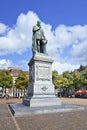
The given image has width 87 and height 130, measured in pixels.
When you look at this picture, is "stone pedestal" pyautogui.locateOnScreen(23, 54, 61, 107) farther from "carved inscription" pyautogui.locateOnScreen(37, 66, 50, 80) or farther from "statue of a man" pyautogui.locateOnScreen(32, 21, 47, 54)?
"statue of a man" pyautogui.locateOnScreen(32, 21, 47, 54)

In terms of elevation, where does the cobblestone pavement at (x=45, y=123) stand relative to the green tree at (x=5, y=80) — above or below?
below

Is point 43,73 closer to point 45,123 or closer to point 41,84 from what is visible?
point 41,84

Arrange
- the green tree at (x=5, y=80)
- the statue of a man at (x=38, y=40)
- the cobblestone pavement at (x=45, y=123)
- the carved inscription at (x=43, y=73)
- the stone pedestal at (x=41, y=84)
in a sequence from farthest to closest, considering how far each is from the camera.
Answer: the green tree at (x=5, y=80) < the statue of a man at (x=38, y=40) < the carved inscription at (x=43, y=73) < the stone pedestal at (x=41, y=84) < the cobblestone pavement at (x=45, y=123)

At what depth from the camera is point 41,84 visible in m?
17.7

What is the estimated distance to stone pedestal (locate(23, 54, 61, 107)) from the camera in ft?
55.8

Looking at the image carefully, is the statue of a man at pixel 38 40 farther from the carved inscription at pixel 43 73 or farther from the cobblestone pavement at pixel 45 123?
the cobblestone pavement at pixel 45 123

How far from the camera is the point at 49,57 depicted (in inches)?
742

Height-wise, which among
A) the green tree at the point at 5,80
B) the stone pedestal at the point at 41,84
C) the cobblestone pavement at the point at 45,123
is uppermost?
the green tree at the point at 5,80

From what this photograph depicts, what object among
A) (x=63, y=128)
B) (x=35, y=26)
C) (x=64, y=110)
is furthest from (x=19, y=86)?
(x=63, y=128)

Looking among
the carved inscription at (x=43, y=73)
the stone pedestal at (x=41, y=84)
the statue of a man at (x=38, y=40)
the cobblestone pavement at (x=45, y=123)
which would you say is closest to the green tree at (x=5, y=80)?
the statue of a man at (x=38, y=40)

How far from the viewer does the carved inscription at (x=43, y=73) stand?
17938 millimetres

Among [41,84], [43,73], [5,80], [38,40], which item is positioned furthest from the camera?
[5,80]

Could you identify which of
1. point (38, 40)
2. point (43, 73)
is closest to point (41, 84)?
point (43, 73)

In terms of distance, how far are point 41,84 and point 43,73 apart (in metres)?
1.00
